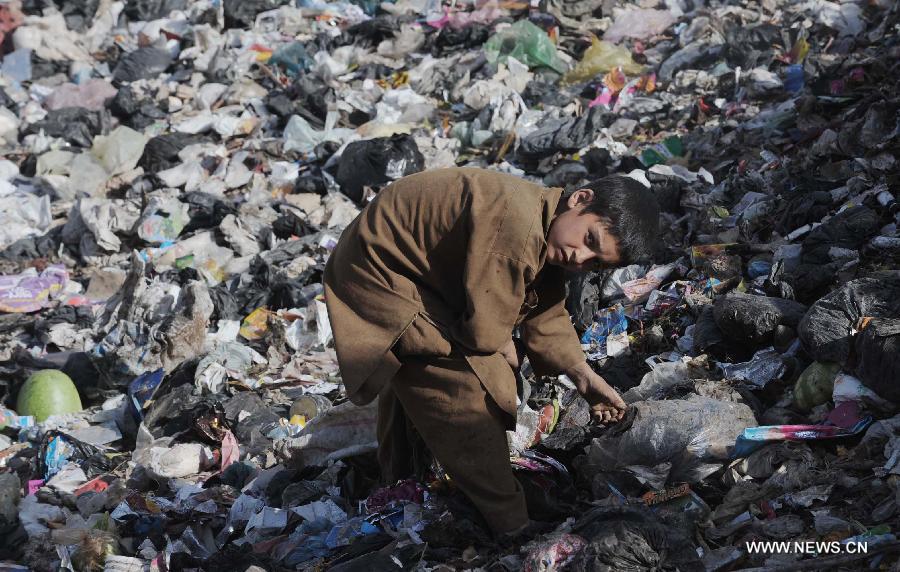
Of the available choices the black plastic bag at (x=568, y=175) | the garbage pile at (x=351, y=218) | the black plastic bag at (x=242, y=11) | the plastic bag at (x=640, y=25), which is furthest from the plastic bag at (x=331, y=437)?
the black plastic bag at (x=242, y=11)

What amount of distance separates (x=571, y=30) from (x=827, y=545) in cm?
687

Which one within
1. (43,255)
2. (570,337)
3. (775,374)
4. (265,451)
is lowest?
(43,255)

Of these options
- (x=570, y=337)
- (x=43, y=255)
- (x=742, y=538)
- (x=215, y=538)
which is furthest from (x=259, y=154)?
(x=742, y=538)

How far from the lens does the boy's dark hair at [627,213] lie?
2.27 m

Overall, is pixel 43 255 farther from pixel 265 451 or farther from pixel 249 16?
pixel 249 16

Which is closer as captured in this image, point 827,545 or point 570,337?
point 827,545

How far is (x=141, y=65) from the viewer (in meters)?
9.32

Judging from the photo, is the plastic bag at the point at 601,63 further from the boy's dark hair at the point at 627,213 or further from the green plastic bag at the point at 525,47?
the boy's dark hair at the point at 627,213

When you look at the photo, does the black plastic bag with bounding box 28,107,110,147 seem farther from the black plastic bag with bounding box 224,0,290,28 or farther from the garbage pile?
the black plastic bag with bounding box 224,0,290,28

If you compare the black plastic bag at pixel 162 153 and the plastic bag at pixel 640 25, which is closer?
the black plastic bag at pixel 162 153

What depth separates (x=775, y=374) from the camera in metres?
3.35

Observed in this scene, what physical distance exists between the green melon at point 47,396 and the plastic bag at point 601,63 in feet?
15.9

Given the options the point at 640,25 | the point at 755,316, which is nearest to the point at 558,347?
the point at 755,316

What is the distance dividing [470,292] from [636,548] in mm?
791
